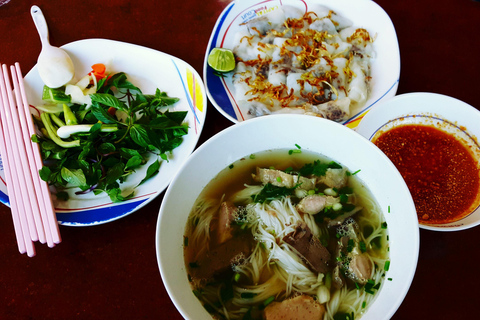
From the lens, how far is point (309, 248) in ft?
4.01

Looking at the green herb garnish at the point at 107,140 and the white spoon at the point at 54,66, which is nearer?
the green herb garnish at the point at 107,140

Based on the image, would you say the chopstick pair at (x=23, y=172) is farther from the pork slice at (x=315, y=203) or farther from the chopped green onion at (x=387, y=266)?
the chopped green onion at (x=387, y=266)

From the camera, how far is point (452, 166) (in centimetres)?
147

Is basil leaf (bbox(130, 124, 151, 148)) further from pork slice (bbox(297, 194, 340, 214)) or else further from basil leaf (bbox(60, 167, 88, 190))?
pork slice (bbox(297, 194, 340, 214))

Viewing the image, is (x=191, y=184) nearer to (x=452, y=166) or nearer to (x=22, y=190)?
(x=22, y=190)

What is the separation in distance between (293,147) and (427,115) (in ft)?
2.17

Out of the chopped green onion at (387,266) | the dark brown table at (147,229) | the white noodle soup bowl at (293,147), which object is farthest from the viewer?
the dark brown table at (147,229)

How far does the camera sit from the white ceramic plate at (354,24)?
5.17ft

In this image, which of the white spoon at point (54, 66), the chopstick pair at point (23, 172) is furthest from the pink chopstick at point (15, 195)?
the white spoon at point (54, 66)

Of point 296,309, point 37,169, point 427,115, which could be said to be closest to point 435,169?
point 427,115

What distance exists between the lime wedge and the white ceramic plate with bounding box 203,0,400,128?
0.03 metres

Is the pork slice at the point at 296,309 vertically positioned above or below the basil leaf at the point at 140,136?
below

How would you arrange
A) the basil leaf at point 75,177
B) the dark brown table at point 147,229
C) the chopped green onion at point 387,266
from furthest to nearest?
the basil leaf at point 75,177 < the dark brown table at point 147,229 < the chopped green onion at point 387,266

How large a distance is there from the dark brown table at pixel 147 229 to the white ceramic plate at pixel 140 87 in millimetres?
81
